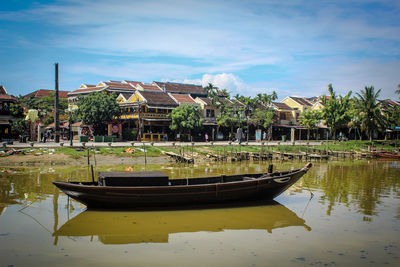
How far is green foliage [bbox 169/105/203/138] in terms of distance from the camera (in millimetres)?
40656

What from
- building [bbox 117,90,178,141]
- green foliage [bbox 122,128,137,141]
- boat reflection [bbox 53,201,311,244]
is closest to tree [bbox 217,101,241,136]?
building [bbox 117,90,178,141]

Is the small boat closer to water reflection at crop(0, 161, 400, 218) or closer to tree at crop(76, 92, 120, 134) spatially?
water reflection at crop(0, 161, 400, 218)

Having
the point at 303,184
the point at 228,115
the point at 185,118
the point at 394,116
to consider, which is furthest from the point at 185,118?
the point at 394,116

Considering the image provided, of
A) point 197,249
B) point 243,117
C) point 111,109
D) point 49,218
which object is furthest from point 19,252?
point 243,117

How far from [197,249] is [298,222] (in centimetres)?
429

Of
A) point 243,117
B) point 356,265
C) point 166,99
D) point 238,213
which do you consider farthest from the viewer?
point 243,117

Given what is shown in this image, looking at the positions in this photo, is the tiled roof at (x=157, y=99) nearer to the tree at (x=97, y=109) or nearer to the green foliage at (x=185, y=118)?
the green foliage at (x=185, y=118)

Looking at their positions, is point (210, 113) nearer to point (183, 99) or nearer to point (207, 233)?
point (183, 99)

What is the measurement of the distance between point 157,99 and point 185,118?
508 cm

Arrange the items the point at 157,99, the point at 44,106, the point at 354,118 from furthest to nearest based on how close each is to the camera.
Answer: the point at 44,106
the point at 354,118
the point at 157,99

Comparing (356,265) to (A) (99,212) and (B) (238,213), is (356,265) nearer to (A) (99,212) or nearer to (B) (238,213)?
(B) (238,213)

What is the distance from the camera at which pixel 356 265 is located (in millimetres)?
8398

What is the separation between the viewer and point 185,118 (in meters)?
41.0

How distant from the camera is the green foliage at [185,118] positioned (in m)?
40.7
